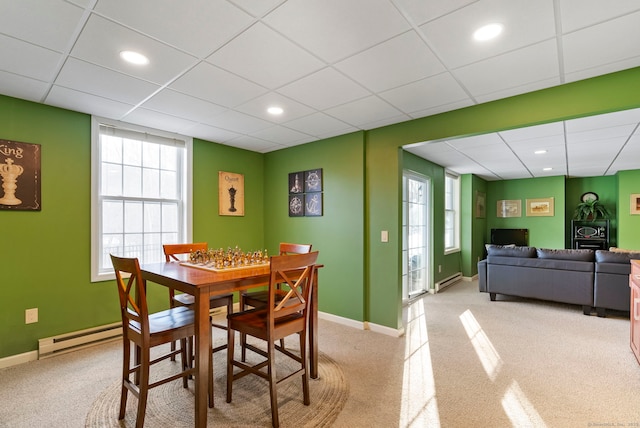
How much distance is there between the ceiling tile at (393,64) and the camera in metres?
1.95

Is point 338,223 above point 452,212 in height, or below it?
below

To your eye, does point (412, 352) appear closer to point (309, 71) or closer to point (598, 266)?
point (309, 71)

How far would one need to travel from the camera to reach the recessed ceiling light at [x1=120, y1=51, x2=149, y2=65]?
204 centimetres

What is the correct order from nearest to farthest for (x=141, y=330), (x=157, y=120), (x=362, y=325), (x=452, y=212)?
(x=141, y=330) → (x=157, y=120) → (x=362, y=325) → (x=452, y=212)

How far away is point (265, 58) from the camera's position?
2.11m

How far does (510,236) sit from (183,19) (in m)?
8.11

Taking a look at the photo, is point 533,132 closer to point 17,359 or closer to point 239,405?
point 239,405

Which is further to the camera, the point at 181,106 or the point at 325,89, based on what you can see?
the point at 181,106

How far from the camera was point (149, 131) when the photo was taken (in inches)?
143

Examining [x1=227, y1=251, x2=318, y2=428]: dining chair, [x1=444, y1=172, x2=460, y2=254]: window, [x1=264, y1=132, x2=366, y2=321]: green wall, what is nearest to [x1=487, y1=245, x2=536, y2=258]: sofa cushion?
[x1=444, y1=172, x2=460, y2=254]: window

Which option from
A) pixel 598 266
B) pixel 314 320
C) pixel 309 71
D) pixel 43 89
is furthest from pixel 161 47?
pixel 598 266

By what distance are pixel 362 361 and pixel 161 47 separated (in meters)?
2.92

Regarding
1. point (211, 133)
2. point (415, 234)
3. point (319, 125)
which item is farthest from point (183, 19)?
point (415, 234)

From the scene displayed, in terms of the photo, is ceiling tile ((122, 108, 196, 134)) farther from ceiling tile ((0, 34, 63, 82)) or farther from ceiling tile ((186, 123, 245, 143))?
ceiling tile ((0, 34, 63, 82))
